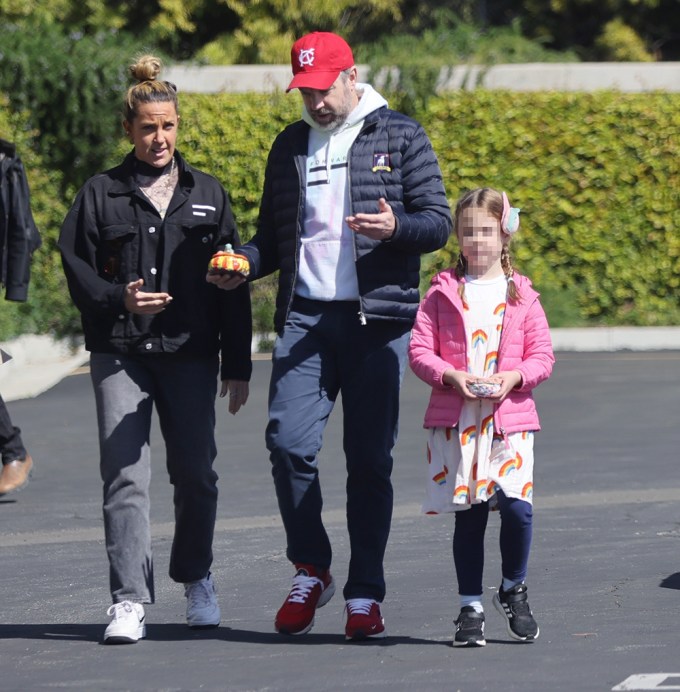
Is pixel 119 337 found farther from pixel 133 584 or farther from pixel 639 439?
pixel 639 439

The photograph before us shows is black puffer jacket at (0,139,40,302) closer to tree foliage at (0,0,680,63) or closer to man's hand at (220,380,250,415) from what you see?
man's hand at (220,380,250,415)

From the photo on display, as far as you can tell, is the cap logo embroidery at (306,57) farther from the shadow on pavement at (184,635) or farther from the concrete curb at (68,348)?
the concrete curb at (68,348)

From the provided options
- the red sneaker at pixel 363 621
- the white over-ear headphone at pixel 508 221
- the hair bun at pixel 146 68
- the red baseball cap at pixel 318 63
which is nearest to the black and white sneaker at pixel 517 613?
the red sneaker at pixel 363 621

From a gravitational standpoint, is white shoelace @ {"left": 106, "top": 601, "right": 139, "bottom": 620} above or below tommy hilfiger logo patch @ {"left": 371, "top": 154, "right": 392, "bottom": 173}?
below

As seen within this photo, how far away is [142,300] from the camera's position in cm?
532

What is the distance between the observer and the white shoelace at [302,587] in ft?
17.8

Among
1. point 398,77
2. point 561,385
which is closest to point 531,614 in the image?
point 561,385

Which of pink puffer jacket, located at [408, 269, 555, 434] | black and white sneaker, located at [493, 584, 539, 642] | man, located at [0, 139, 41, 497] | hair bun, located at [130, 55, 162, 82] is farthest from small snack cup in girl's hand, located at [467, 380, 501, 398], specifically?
man, located at [0, 139, 41, 497]

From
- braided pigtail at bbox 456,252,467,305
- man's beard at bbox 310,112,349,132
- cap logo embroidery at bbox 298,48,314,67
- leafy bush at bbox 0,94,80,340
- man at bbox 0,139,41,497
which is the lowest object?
leafy bush at bbox 0,94,80,340

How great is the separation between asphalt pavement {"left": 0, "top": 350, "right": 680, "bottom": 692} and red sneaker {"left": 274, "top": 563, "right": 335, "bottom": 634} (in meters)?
0.06

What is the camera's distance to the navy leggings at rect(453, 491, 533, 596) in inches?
209

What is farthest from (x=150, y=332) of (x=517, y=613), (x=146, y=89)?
(x=517, y=613)

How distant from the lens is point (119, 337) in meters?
5.50

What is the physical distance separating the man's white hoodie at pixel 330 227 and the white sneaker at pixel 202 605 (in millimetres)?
1095
